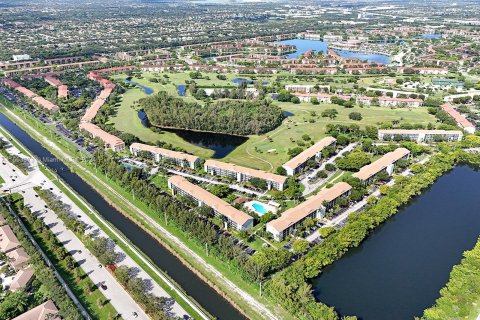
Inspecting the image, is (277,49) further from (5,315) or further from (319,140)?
(5,315)

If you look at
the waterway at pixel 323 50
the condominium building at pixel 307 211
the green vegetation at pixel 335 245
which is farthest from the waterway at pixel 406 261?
the waterway at pixel 323 50

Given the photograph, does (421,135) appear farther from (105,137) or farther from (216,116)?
(105,137)

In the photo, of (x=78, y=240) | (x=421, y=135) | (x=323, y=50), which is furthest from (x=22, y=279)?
(x=323, y=50)

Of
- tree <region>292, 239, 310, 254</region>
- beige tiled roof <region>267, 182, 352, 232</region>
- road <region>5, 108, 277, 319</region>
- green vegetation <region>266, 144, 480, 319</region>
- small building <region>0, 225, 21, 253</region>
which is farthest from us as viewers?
beige tiled roof <region>267, 182, 352, 232</region>

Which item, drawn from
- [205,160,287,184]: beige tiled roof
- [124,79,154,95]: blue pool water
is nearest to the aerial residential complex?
[205,160,287,184]: beige tiled roof

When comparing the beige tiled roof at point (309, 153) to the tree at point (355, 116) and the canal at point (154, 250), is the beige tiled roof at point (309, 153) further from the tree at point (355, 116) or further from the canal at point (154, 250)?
the canal at point (154, 250)

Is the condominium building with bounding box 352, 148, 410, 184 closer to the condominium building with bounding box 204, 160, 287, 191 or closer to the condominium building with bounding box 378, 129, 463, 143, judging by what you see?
the condominium building with bounding box 378, 129, 463, 143
